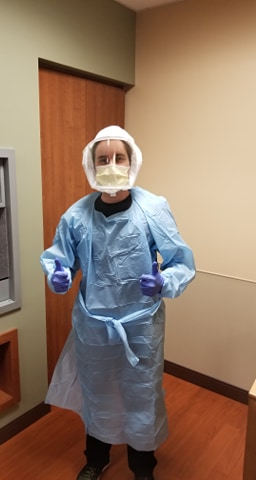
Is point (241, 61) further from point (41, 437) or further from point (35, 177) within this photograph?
point (41, 437)

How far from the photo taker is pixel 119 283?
1475mm

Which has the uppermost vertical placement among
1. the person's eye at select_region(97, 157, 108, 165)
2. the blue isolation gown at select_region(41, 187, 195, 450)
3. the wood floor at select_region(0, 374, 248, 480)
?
A: the person's eye at select_region(97, 157, 108, 165)

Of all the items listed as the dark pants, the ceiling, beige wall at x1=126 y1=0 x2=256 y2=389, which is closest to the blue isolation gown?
the dark pants

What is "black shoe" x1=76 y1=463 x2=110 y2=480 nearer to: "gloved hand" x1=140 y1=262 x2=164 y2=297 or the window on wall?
the window on wall

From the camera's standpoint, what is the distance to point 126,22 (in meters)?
2.30

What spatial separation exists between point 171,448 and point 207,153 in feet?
5.16

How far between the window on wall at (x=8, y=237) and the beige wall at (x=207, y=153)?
0.99m

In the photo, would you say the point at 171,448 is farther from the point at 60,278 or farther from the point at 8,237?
the point at 8,237

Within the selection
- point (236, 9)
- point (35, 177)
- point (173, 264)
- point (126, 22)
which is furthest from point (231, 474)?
point (126, 22)

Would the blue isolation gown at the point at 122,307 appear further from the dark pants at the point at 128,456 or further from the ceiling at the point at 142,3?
the ceiling at the point at 142,3

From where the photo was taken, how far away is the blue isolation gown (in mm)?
1474

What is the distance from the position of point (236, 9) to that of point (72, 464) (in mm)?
2388

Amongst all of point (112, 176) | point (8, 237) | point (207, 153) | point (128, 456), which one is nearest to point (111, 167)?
point (112, 176)

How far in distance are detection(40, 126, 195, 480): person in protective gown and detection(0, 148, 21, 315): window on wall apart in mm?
331
